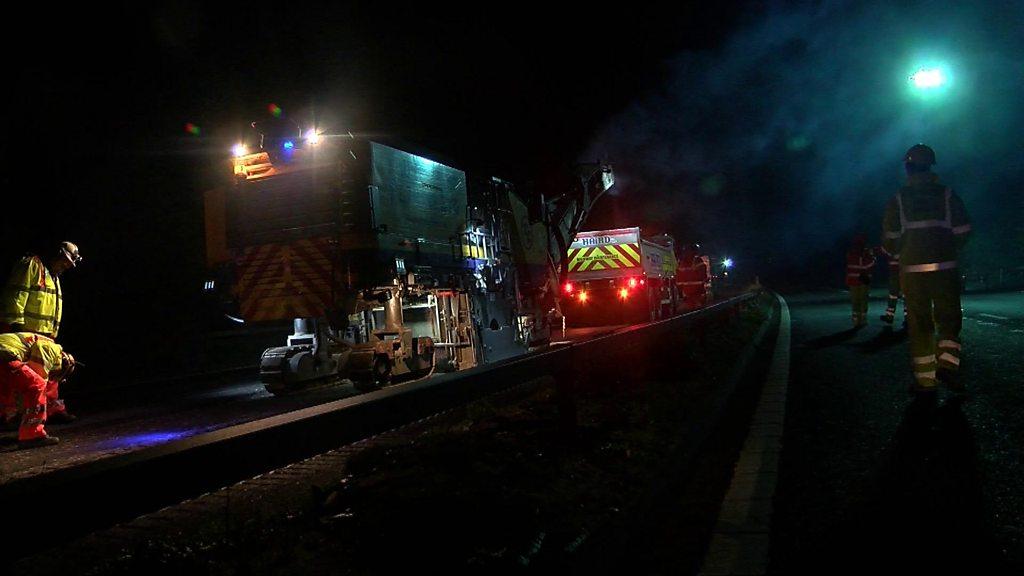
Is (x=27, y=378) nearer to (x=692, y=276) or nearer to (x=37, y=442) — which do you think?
(x=37, y=442)

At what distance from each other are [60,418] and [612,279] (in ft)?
42.7

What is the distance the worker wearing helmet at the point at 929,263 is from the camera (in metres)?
5.31

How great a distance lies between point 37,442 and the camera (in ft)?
20.2

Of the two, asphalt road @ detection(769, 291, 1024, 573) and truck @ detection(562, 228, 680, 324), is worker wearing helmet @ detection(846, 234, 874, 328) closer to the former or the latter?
asphalt road @ detection(769, 291, 1024, 573)

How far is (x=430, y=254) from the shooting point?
30.0ft

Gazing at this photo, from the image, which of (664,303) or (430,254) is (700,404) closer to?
(430,254)

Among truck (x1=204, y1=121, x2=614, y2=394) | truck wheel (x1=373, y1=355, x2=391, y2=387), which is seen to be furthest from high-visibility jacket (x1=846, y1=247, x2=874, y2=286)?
truck wheel (x1=373, y1=355, x2=391, y2=387)

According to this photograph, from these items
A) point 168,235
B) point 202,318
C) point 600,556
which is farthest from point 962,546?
point 168,235

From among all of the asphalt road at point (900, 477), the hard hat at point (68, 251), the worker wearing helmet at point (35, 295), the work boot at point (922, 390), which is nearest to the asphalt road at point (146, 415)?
the worker wearing helmet at point (35, 295)

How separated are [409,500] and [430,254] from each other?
6.08 meters

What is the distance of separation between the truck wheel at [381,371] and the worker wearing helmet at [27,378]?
348 cm

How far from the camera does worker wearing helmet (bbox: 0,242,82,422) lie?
624cm

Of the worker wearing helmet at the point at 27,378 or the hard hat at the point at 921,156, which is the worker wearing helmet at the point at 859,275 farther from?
the worker wearing helmet at the point at 27,378

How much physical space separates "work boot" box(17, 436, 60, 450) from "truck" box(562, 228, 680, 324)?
41.5ft
